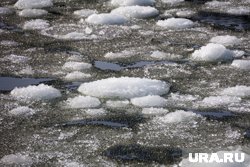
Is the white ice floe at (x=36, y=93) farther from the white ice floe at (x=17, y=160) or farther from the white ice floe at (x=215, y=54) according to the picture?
the white ice floe at (x=215, y=54)

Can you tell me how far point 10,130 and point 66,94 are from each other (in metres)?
0.68

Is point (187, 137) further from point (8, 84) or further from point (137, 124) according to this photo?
point (8, 84)

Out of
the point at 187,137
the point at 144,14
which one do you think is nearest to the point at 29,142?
the point at 187,137

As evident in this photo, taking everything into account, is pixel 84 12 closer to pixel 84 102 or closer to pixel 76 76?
pixel 76 76

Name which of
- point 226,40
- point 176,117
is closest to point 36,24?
point 226,40

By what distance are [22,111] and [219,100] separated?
138 cm

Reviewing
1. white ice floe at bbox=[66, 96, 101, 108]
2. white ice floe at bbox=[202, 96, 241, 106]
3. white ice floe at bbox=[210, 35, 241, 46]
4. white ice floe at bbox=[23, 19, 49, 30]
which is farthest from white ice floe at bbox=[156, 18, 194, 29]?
white ice floe at bbox=[66, 96, 101, 108]

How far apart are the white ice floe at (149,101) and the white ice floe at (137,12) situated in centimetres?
251

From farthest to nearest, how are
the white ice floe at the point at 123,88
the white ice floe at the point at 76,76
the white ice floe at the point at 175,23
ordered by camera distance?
the white ice floe at the point at 175,23 → the white ice floe at the point at 76,76 → the white ice floe at the point at 123,88

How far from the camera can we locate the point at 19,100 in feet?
12.8

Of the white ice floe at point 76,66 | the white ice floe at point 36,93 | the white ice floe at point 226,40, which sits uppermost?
the white ice floe at point 226,40

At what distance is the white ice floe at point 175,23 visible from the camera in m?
5.75

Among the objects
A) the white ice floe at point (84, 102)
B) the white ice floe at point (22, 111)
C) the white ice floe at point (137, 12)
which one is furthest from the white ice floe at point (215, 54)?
the white ice floe at point (22, 111)

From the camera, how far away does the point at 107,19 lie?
590 cm
